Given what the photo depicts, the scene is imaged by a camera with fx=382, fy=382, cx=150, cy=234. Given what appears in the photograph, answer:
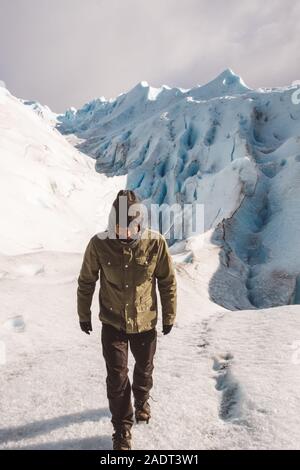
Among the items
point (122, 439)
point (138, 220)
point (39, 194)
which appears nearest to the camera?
point (122, 439)

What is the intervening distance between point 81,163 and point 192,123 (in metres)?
13.6

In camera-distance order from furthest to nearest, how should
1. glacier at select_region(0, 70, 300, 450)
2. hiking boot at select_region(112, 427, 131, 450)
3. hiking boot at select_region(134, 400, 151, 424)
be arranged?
glacier at select_region(0, 70, 300, 450), hiking boot at select_region(134, 400, 151, 424), hiking boot at select_region(112, 427, 131, 450)

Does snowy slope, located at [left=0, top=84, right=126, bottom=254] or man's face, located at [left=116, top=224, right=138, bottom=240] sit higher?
snowy slope, located at [left=0, top=84, right=126, bottom=254]

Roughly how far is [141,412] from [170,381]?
42.0 inches

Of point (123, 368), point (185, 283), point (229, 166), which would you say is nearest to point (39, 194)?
point (229, 166)

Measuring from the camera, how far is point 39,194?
23.4 meters

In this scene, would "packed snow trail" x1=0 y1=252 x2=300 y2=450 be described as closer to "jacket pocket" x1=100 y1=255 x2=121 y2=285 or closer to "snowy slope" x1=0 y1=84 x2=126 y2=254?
"jacket pocket" x1=100 y1=255 x2=121 y2=285

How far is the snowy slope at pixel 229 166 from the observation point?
17172 mm

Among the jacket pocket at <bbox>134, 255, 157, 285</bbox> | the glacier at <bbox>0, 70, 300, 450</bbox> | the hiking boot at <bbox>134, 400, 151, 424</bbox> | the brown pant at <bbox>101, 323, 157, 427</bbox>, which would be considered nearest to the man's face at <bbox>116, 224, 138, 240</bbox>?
the jacket pocket at <bbox>134, 255, 157, 285</bbox>

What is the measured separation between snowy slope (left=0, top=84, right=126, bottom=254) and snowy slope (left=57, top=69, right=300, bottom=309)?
724 cm

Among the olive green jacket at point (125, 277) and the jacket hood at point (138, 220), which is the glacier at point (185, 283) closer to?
the olive green jacket at point (125, 277)

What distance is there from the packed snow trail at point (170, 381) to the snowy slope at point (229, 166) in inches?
252

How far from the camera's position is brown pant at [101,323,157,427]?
3293mm

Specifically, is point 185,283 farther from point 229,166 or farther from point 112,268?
point 229,166
